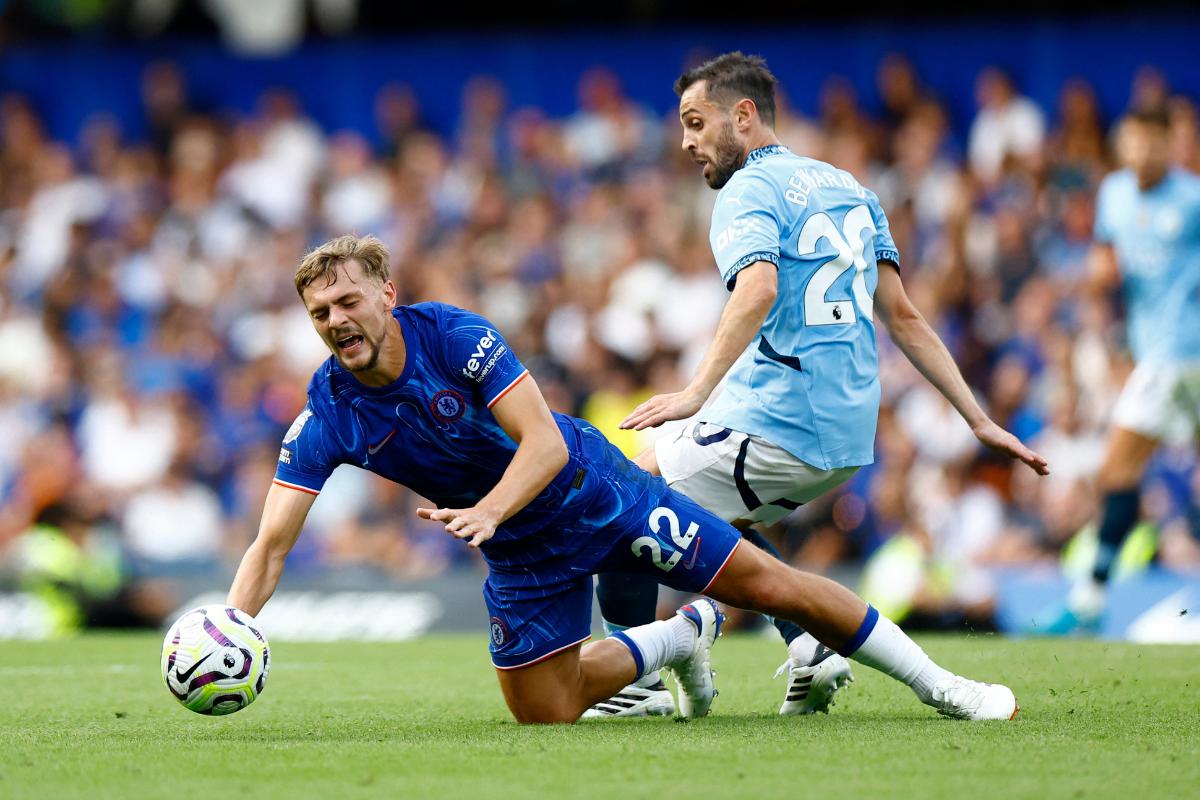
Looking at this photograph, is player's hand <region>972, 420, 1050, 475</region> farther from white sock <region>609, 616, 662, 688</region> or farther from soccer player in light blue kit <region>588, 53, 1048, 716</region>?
white sock <region>609, 616, 662, 688</region>

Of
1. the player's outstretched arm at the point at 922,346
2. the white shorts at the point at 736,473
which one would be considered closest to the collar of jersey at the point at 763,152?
the player's outstretched arm at the point at 922,346

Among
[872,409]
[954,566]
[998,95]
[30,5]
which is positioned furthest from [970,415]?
[30,5]

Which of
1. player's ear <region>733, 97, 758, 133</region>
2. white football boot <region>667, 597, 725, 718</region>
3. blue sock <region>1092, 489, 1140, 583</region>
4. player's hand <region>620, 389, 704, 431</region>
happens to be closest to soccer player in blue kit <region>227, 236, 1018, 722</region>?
player's hand <region>620, 389, 704, 431</region>

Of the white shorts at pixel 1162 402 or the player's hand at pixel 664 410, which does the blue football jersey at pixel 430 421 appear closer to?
the player's hand at pixel 664 410

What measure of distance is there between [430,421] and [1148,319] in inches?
236

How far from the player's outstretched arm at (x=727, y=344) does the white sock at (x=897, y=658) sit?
1.06m

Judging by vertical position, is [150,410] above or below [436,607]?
above

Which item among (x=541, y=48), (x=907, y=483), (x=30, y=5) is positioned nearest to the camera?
(x=907, y=483)

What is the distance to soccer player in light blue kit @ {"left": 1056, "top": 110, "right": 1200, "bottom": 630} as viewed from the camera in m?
9.90

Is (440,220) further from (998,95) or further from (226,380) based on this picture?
(998,95)

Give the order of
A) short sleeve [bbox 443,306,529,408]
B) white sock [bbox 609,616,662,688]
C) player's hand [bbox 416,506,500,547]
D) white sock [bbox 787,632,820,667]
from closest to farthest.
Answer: player's hand [bbox 416,506,500,547]
short sleeve [bbox 443,306,529,408]
white sock [bbox 787,632,820,667]
white sock [bbox 609,616,662,688]

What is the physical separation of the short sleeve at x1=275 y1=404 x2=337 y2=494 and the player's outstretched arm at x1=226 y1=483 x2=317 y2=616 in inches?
1.2

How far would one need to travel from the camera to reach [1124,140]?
1027 cm

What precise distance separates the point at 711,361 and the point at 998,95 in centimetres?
979
